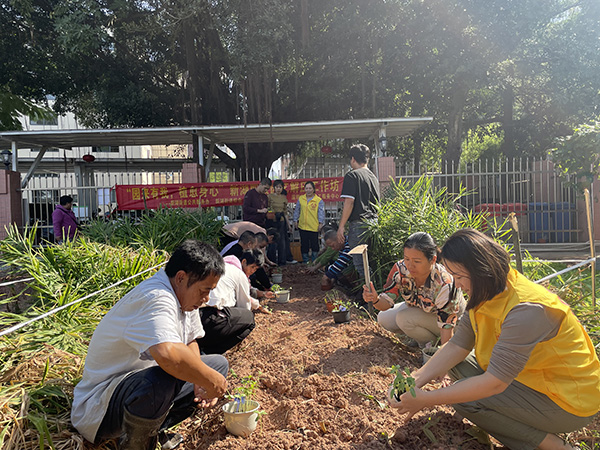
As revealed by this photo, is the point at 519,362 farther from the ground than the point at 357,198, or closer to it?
closer to it

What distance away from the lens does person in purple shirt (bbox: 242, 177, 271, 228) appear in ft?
25.4

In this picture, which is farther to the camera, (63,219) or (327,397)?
(63,219)

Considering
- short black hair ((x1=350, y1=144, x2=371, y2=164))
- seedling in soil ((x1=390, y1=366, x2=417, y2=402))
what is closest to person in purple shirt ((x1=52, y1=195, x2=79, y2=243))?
short black hair ((x1=350, y1=144, x2=371, y2=164))

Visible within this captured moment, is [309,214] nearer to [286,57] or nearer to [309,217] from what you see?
[309,217]

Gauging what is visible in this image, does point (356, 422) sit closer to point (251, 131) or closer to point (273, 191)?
point (273, 191)

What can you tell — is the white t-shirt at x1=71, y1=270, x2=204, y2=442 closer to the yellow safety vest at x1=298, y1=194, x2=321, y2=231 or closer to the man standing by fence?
the man standing by fence

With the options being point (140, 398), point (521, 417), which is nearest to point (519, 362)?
A: point (521, 417)

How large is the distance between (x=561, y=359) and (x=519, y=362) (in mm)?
245

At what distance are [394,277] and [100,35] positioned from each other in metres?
9.57

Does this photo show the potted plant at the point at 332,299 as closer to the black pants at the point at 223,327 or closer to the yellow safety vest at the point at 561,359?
the black pants at the point at 223,327

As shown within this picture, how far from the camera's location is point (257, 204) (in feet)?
25.6

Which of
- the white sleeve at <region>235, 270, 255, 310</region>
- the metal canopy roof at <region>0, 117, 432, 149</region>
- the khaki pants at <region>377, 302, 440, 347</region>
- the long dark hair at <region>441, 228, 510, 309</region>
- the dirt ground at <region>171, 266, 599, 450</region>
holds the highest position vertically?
the metal canopy roof at <region>0, 117, 432, 149</region>

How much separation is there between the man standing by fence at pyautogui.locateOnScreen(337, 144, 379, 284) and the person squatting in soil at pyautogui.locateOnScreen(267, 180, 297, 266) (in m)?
2.98

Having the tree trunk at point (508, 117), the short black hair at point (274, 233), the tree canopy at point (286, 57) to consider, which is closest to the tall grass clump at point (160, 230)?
the short black hair at point (274, 233)
